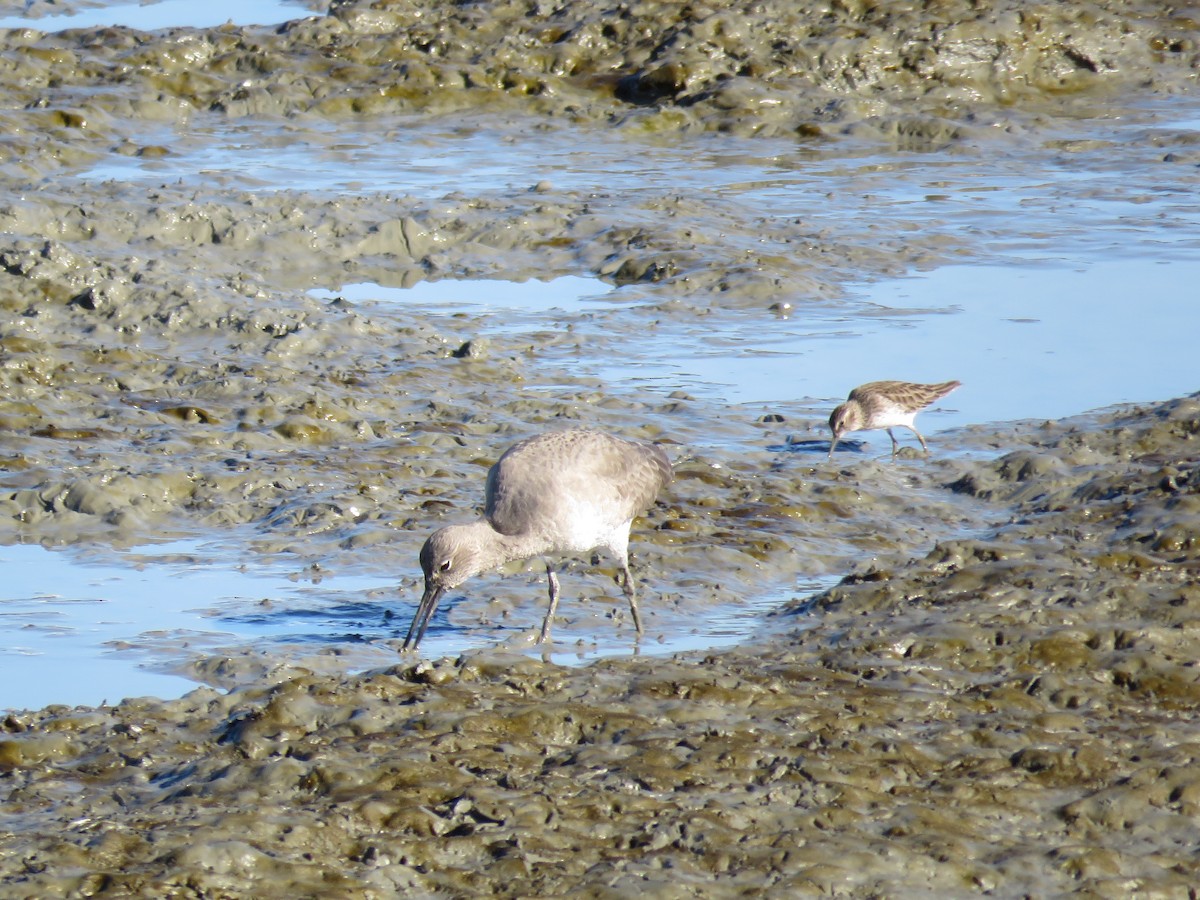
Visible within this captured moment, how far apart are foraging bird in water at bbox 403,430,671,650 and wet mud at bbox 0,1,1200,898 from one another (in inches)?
16.8

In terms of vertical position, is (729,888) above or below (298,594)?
above

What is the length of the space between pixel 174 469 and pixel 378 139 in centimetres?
791

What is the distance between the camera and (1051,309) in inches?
483

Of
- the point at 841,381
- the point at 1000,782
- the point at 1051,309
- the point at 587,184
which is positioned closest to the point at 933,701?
the point at 1000,782

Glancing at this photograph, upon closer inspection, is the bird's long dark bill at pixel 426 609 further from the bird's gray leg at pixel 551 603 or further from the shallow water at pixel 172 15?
the shallow water at pixel 172 15

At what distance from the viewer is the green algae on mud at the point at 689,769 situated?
4910 mm

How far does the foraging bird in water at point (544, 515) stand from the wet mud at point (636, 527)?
0.43 metres

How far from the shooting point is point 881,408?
32.9ft

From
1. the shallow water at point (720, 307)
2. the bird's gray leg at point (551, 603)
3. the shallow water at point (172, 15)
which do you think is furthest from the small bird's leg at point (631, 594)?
the shallow water at point (172, 15)

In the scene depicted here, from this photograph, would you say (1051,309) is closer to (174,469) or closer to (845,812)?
(174,469)

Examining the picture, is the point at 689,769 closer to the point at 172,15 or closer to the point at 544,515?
the point at 544,515

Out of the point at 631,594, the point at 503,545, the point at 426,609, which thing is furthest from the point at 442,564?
the point at 631,594

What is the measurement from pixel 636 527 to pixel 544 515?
1355 mm

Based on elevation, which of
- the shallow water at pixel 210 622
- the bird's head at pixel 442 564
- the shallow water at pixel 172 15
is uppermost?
the shallow water at pixel 172 15
